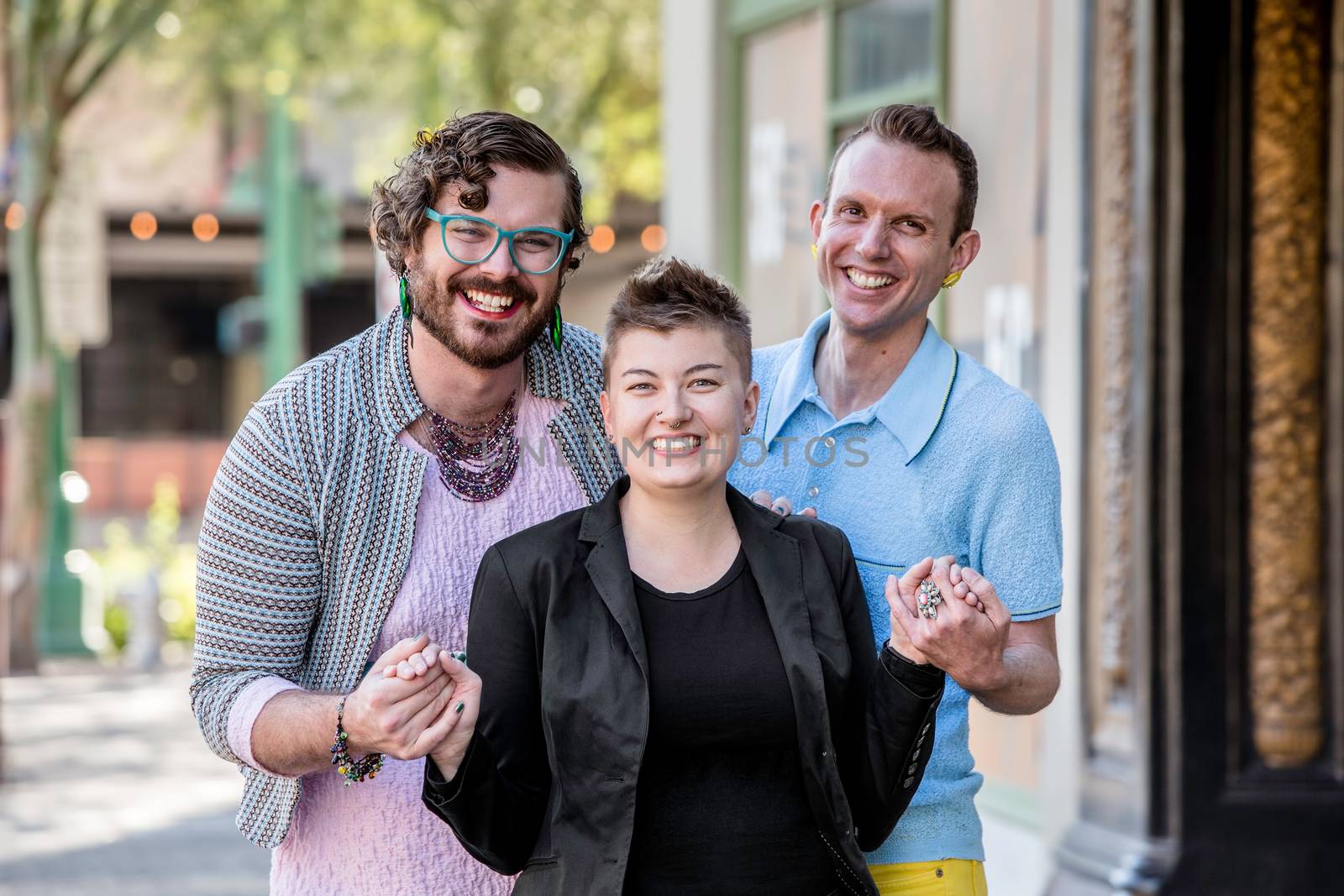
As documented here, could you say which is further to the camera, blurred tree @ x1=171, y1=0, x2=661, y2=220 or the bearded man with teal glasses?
blurred tree @ x1=171, y1=0, x2=661, y2=220

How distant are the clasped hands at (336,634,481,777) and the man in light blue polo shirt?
26.9 inches

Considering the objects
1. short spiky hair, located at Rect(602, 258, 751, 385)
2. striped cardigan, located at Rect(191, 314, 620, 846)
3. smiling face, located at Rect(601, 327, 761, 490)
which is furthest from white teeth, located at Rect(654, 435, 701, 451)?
striped cardigan, located at Rect(191, 314, 620, 846)

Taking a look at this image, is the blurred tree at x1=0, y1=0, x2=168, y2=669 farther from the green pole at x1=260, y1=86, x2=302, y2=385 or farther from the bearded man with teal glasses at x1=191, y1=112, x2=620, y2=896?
the bearded man with teal glasses at x1=191, y1=112, x2=620, y2=896

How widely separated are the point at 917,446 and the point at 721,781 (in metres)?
0.63

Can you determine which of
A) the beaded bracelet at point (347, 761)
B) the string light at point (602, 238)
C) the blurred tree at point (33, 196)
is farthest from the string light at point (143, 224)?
the beaded bracelet at point (347, 761)

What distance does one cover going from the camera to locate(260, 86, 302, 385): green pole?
19281mm

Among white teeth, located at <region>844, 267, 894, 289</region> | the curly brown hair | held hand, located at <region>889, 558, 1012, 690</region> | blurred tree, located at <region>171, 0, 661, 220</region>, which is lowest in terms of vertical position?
held hand, located at <region>889, 558, 1012, 690</region>

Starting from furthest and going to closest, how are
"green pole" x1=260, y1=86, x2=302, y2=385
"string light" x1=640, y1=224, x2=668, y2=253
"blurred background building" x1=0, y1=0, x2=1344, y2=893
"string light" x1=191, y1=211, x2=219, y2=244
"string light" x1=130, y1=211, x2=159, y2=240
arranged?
"string light" x1=191, y1=211, x2=219, y2=244
"string light" x1=640, y1=224, x2=668, y2=253
"string light" x1=130, y1=211, x2=159, y2=240
"green pole" x1=260, y1=86, x2=302, y2=385
"blurred background building" x1=0, y1=0, x2=1344, y2=893

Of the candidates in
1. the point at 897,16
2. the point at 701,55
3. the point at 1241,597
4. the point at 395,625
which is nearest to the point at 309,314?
the point at 701,55

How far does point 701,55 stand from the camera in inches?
370

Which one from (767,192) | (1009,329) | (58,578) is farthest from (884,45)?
(58,578)

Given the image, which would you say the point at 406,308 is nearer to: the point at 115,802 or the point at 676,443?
the point at 676,443

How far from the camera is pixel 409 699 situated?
7.14ft

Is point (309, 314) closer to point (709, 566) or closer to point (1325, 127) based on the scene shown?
point (1325, 127)
